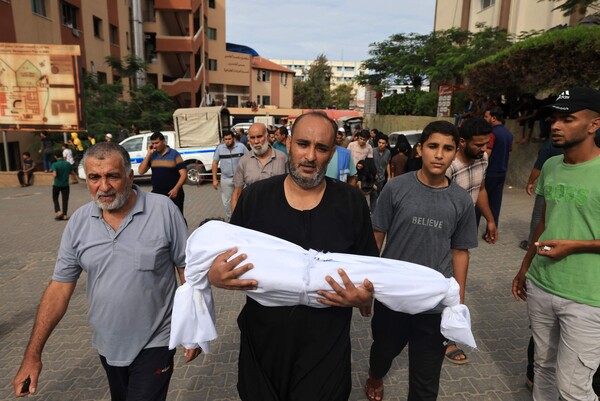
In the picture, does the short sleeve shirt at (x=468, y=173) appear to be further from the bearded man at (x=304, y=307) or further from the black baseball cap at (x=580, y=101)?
the bearded man at (x=304, y=307)

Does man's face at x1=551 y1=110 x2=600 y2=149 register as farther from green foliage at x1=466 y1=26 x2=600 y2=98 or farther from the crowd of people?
green foliage at x1=466 y1=26 x2=600 y2=98

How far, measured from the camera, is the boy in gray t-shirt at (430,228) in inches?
99.7

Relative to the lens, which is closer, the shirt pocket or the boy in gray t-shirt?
the shirt pocket

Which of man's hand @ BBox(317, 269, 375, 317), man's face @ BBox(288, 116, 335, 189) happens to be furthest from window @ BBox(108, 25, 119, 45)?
man's hand @ BBox(317, 269, 375, 317)

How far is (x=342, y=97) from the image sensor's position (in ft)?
234

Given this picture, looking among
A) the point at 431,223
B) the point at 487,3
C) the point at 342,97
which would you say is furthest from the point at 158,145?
the point at 342,97

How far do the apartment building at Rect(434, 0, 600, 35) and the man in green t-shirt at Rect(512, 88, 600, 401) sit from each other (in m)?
15.1

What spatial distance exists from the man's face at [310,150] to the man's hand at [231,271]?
50 cm

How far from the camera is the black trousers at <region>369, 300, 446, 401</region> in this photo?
100 inches

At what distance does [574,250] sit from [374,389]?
1799 mm

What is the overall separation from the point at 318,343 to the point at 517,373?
2.59m

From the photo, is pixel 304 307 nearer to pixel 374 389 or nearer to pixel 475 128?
pixel 374 389

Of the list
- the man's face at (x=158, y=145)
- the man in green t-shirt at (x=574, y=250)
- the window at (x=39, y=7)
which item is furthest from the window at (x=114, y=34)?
the man in green t-shirt at (x=574, y=250)

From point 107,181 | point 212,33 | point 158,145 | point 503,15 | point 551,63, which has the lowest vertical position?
point 158,145
